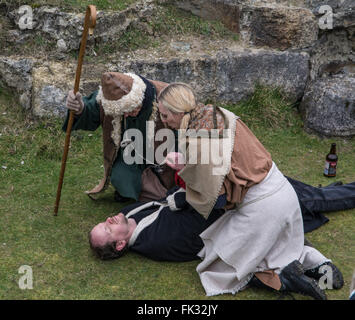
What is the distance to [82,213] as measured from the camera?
554 centimetres

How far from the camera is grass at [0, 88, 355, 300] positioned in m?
4.44

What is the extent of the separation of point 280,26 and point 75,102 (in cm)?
391

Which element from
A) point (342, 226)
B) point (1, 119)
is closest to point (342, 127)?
point (342, 226)

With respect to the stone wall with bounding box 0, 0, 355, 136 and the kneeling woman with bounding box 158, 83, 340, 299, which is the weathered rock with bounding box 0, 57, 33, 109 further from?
the kneeling woman with bounding box 158, 83, 340, 299

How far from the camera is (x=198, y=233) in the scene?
467 cm

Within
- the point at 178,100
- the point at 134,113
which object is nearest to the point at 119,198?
the point at 134,113

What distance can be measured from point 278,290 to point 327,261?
0.49m

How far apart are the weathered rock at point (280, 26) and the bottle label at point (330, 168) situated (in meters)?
2.20

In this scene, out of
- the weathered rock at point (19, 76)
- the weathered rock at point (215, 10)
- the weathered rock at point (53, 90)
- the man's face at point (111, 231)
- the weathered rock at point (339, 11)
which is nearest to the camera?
the man's face at point (111, 231)

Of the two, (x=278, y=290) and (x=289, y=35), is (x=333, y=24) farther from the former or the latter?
(x=278, y=290)

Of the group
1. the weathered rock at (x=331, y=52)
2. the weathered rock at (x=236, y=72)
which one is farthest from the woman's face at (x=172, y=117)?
the weathered rock at (x=331, y=52)

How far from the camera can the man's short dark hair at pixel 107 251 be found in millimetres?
4656

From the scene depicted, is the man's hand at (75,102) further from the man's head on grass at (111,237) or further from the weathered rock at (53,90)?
the weathered rock at (53,90)

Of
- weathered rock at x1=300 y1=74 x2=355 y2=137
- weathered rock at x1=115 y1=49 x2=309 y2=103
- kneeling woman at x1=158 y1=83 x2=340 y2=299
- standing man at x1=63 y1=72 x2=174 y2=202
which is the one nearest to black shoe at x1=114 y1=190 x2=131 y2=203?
standing man at x1=63 y1=72 x2=174 y2=202
